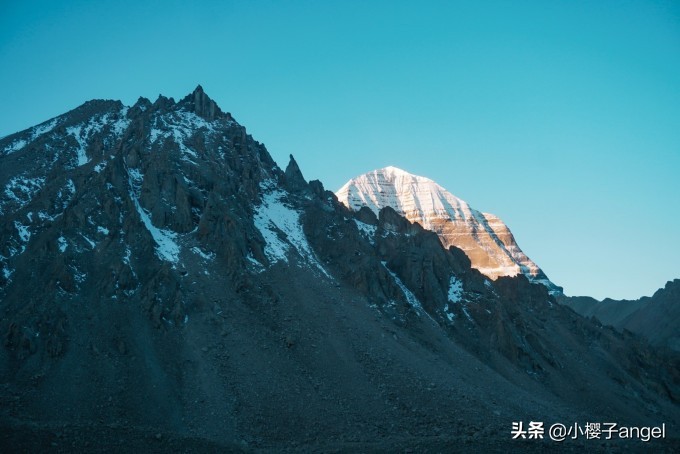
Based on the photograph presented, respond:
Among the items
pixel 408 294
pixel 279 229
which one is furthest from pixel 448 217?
pixel 279 229

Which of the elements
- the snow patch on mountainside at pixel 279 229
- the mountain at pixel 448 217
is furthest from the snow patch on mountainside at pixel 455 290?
the mountain at pixel 448 217

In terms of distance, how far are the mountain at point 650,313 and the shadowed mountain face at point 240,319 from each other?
115 feet

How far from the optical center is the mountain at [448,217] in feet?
522

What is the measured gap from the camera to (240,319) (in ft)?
215

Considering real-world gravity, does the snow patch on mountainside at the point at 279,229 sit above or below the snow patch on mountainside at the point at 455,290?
above

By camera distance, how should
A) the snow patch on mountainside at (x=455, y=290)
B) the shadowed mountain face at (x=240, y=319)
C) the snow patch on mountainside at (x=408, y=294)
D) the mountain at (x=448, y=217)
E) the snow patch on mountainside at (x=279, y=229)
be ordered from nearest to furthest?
the shadowed mountain face at (x=240, y=319)
the snow patch on mountainside at (x=279, y=229)
the snow patch on mountainside at (x=408, y=294)
the snow patch on mountainside at (x=455, y=290)
the mountain at (x=448, y=217)

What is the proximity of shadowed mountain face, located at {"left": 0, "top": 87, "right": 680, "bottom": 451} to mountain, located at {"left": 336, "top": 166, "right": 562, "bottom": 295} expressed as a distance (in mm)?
49286

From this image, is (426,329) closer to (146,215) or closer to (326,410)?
(326,410)

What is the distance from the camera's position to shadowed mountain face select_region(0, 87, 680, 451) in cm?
5125

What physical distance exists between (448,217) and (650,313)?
59109 mm

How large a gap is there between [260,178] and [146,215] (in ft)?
85.5

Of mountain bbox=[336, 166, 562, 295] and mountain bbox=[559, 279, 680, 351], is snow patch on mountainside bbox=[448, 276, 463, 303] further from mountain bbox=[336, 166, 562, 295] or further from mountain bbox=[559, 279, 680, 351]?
mountain bbox=[336, 166, 562, 295]

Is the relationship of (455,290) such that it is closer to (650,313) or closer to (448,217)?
(448,217)

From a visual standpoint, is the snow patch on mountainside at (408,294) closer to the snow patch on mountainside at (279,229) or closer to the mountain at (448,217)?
the snow patch on mountainside at (279,229)
